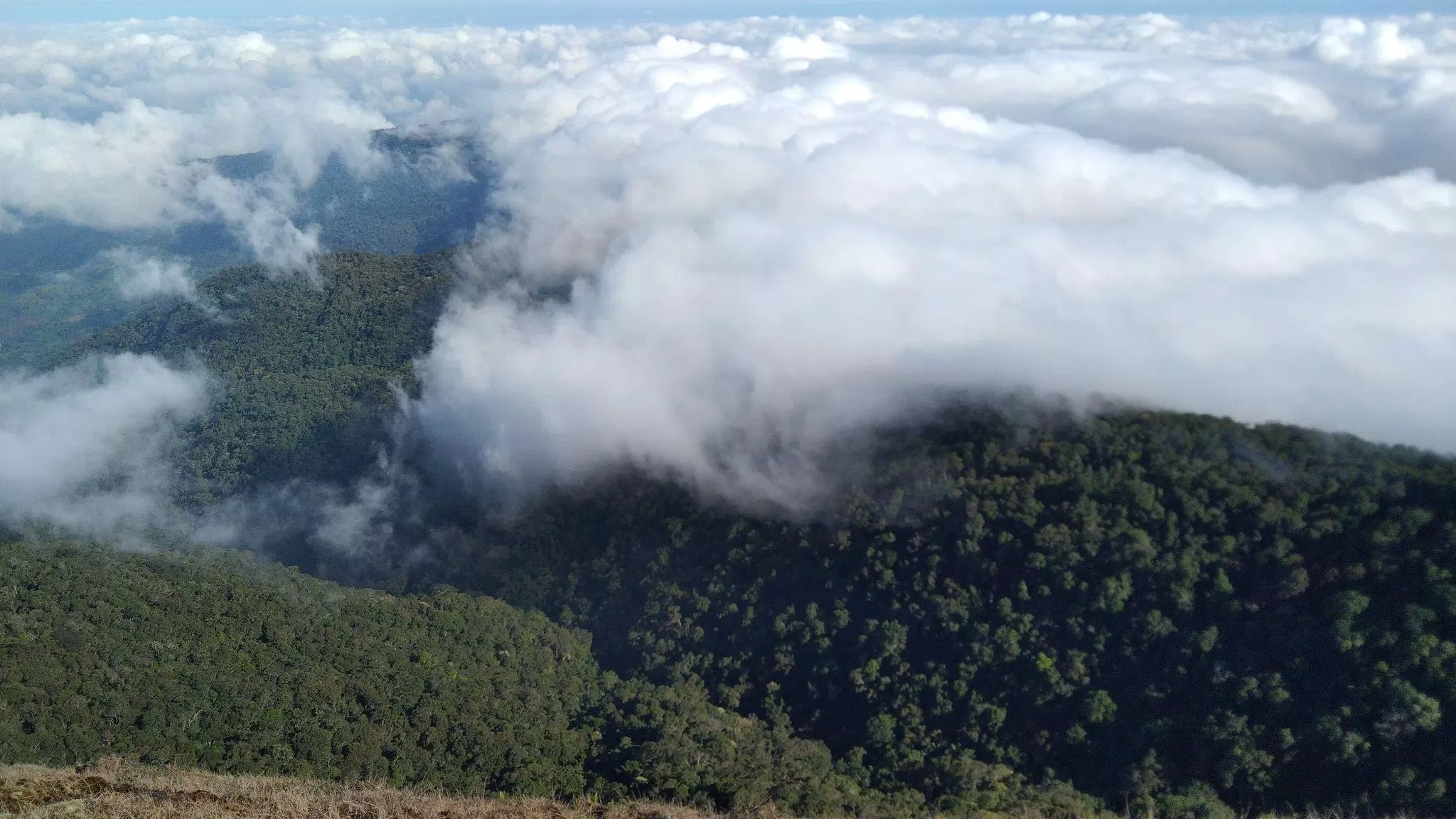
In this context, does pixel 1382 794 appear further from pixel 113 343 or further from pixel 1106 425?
pixel 113 343

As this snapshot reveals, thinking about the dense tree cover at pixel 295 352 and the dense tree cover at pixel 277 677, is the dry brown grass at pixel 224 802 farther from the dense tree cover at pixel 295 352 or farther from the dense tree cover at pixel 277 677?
the dense tree cover at pixel 295 352

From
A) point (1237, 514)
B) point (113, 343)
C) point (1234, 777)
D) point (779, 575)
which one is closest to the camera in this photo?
point (1234, 777)

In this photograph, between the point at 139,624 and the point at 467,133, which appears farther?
the point at 467,133

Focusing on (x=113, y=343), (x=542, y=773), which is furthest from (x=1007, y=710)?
(x=113, y=343)

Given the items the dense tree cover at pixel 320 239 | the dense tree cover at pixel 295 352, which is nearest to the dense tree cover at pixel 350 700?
the dense tree cover at pixel 295 352

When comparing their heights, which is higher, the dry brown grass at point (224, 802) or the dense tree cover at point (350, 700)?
the dry brown grass at point (224, 802)

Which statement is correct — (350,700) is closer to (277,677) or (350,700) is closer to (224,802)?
(277,677)
